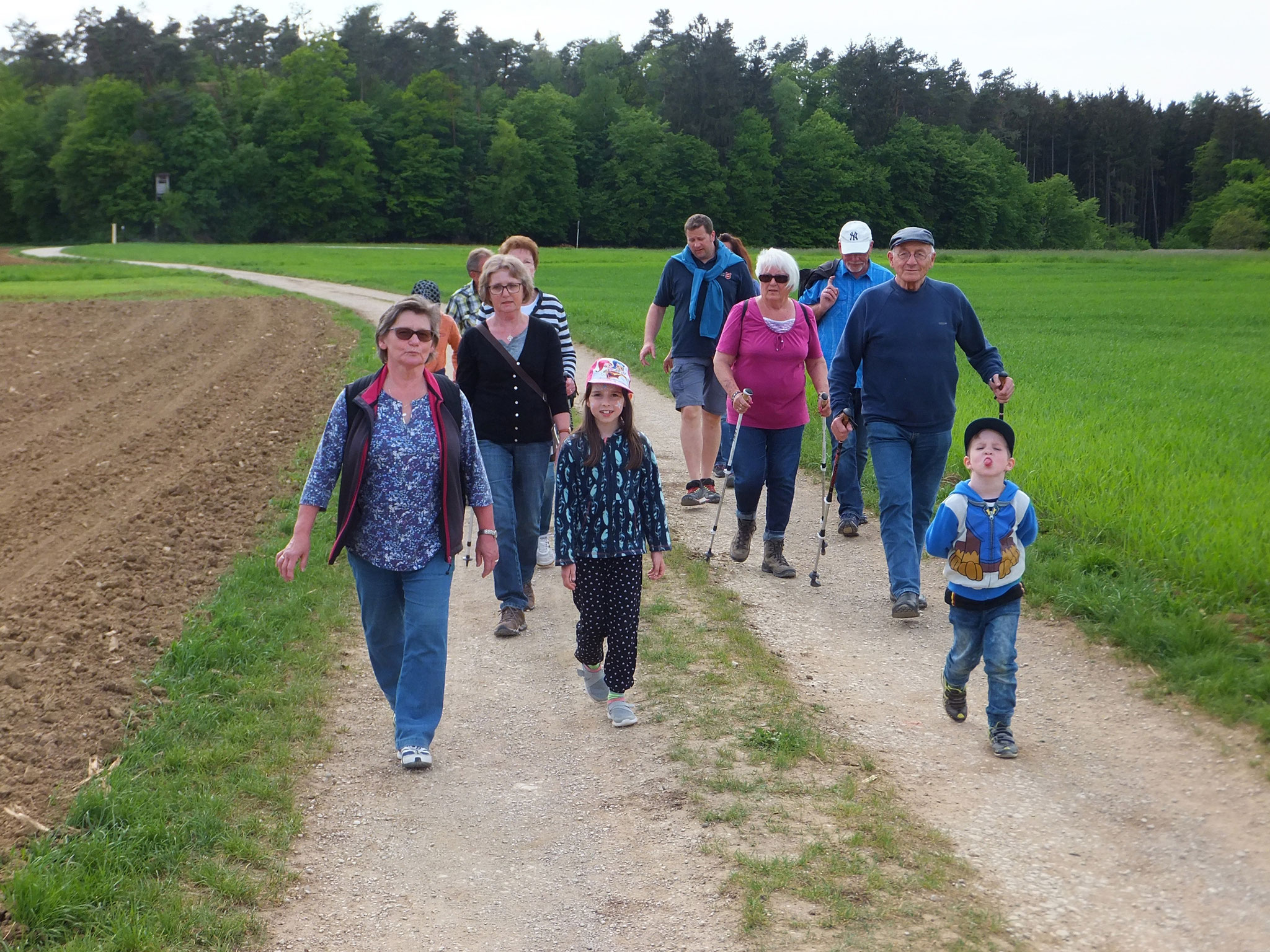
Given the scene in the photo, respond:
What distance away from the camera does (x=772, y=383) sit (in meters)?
8.04

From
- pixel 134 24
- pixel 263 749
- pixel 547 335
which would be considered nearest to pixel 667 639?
pixel 547 335

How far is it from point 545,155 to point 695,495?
9159 cm

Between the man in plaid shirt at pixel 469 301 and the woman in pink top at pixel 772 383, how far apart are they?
1.74 m

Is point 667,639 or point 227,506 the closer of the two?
point 667,639

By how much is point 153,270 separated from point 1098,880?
46.2 m

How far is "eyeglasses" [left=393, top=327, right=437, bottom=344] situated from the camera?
16.9 feet

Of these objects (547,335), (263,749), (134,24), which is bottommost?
(263,749)

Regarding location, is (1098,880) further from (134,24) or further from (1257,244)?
(134,24)

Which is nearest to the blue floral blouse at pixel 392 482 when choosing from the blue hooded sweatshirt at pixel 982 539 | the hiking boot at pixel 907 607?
the blue hooded sweatshirt at pixel 982 539

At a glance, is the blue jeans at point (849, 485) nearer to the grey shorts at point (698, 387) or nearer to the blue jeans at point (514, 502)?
the grey shorts at point (698, 387)

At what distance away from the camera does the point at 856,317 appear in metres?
7.38

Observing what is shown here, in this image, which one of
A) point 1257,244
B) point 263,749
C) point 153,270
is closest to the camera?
point 263,749

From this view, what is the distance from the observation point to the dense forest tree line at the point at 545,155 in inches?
3573

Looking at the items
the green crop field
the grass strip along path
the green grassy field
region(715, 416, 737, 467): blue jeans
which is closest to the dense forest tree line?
the green grassy field
